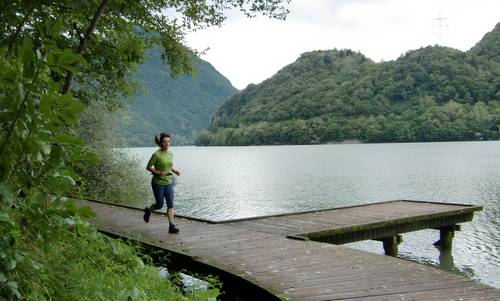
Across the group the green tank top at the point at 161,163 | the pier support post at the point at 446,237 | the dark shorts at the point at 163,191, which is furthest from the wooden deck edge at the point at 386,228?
the green tank top at the point at 161,163

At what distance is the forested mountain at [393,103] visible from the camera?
12031 centimetres

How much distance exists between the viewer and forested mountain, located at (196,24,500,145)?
12031 cm

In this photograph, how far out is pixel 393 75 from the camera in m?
138

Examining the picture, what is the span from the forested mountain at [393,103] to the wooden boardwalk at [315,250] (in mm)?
113169

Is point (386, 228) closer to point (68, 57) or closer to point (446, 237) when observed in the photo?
point (446, 237)

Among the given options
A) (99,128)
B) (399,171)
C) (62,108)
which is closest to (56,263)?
(62,108)

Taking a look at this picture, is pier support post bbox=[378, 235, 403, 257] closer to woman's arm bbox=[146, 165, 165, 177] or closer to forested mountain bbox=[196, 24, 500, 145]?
woman's arm bbox=[146, 165, 165, 177]

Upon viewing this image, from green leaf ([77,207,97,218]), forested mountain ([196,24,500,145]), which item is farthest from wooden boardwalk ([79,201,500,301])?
forested mountain ([196,24,500,145])

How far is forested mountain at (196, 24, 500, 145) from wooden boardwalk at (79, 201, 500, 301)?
11317cm

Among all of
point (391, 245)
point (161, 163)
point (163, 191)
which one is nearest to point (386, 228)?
point (391, 245)

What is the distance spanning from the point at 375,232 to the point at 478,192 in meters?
22.8

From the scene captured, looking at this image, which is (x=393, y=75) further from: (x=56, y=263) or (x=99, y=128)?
(x=56, y=263)

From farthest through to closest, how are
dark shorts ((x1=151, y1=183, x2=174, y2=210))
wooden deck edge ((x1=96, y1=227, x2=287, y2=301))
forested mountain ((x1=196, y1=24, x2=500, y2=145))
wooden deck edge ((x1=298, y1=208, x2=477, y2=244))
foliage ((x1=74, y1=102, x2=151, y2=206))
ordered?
forested mountain ((x1=196, y1=24, x2=500, y2=145))
foliage ((x1=74, y1=102, x2=151, y2=206))
wooden deck edge ((x1=298, y1=208, x2=477, y2=244))
dark shorts ((x1=151, y1=183, x2=174, y2=210))
wooden deck edge ((x1=96, y1=227, x2=287, y2=301))

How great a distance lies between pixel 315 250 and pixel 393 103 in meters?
130
